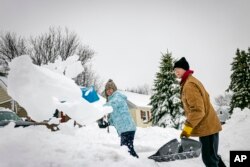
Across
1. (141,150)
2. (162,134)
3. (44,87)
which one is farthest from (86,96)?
(162,134)

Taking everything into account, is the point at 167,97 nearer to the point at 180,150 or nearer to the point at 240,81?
the point at 240,81

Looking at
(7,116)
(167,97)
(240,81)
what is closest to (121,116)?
(7,116)

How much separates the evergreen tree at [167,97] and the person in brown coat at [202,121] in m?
23.9

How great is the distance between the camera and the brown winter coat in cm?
414

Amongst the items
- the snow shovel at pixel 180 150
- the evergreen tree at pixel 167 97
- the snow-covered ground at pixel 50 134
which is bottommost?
the evergreen tree at pixel 167 97

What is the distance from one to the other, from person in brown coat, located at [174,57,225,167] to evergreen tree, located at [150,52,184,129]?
23902 mm

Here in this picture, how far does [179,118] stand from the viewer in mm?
28047

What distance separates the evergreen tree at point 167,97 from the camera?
28.2 meters

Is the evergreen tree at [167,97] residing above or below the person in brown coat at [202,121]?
below

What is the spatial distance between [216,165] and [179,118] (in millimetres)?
24204

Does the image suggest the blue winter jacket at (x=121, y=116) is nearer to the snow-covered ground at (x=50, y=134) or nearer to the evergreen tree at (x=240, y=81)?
the snow-covered ground at (x=50, y=134)

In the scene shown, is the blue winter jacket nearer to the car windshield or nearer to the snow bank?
the snow bank

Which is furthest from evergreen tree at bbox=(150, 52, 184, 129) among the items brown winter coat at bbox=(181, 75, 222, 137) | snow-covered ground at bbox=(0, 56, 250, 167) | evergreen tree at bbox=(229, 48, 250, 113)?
brown winter coat at bbox=(181, 75, 222, 137)

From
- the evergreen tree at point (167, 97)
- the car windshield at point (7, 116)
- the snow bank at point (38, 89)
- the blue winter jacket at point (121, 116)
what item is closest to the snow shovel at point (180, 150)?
the blue winter jacket at point (121, 116)
